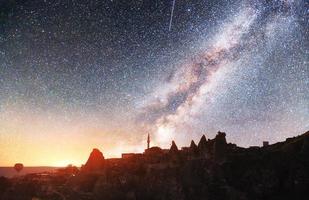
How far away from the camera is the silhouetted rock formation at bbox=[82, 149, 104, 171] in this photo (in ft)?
266

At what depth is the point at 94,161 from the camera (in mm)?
82500

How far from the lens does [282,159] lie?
70.9 meters

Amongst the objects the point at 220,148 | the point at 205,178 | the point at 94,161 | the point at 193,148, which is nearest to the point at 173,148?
the point at 193,148

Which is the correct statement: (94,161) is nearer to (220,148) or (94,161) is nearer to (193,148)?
(193,148)

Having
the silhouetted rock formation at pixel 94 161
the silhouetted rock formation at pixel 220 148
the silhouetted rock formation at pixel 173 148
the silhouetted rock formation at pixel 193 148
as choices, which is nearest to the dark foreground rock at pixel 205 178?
the silhouetted rock formation at pixel 220 148

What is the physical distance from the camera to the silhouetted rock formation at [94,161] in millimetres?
80956

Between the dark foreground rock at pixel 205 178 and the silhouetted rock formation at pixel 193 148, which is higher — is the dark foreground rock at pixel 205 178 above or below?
below

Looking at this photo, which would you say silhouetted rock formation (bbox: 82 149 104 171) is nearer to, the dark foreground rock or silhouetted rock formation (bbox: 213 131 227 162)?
the dark foreground rock

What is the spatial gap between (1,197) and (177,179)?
136 feet

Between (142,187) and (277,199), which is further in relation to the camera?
(142,187)

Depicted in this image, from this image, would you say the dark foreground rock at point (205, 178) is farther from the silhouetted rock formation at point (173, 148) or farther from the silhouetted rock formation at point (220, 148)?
the silhouetted rock formation at point (173, 148)

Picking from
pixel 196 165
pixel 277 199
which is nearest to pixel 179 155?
pixel 196 165

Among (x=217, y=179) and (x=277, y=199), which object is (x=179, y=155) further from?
(x=277, y=199)

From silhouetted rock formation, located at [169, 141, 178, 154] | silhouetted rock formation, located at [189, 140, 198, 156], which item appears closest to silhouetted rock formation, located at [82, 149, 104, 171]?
silhouetted rock formation, located at [169, 141, 178, 154]
